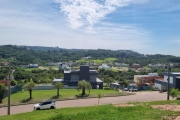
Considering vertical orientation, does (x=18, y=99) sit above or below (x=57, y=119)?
below

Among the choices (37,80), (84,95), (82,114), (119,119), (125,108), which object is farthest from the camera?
(37,80)

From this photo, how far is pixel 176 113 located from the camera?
643 inches

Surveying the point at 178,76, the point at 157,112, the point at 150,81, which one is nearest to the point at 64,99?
the point at 157,112

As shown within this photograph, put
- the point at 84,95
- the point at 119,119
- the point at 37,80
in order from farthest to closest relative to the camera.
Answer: the point at 37,80 < the point at 84,95 < the point at 119,119

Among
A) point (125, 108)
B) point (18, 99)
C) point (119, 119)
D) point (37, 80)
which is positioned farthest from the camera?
point (37, 80)

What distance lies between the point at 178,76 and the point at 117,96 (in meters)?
17.0

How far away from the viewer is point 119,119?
551 inches

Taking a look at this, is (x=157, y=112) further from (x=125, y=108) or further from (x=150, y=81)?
(x=150, y=81)

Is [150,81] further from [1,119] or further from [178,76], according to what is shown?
[1,119]

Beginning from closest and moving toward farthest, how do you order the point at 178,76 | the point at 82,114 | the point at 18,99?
1. the point at 82,114
2. the point at 18,99
3. the point at 178,76

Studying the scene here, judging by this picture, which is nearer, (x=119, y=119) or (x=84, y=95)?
(x=119, y=119)

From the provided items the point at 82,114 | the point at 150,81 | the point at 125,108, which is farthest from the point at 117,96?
the point at 150,81

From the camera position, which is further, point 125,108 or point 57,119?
point 125,108

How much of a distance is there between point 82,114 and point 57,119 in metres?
1.97
